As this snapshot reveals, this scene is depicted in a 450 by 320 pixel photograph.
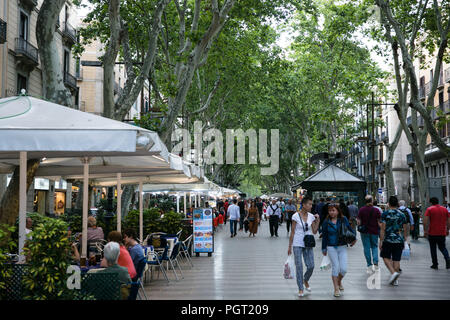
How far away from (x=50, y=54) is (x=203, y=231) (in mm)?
8104

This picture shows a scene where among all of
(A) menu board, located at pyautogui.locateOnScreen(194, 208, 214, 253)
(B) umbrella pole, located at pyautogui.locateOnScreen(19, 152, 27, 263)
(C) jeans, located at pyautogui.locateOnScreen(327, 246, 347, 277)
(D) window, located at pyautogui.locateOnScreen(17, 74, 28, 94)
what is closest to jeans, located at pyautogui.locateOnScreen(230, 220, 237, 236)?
(A) menu board, located at pyautogui.locateOnScreen(194, 208, 214, 253)

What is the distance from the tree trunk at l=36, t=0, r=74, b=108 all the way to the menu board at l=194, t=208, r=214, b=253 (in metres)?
7.36

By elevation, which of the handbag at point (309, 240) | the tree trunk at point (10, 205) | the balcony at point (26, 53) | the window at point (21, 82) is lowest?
the handbag at point (309, 240)

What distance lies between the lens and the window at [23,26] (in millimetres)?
27594

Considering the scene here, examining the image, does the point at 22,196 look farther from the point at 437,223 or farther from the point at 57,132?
the point at 437,223

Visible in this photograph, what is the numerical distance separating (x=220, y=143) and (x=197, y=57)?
33.8 m

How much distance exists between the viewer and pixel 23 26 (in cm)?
2797

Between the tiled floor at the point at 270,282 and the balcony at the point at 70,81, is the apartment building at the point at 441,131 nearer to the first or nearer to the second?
the balcony at the point at 70,81

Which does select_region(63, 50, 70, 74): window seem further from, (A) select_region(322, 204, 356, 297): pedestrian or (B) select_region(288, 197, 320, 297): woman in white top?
(A) select_region(322, 204, 356, 297): pedestrian

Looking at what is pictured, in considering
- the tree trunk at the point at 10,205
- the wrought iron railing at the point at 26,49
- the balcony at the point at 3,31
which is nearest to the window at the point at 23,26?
the wrought iron railing at the point at 26,49

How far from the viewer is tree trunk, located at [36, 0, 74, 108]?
31.1 feet

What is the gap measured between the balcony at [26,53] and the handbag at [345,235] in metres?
21.8

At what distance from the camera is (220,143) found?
49.5 m

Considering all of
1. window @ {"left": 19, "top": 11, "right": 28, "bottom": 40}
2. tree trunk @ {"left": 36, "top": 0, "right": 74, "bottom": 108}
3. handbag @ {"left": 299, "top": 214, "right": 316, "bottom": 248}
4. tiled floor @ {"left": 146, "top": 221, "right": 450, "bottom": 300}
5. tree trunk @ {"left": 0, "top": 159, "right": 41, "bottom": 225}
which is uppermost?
window @ {"left": 19, "top": 11, "right": 28, "bottom": 40}
